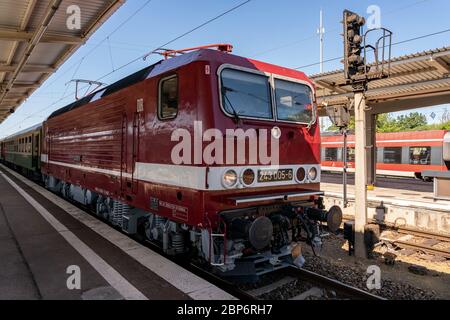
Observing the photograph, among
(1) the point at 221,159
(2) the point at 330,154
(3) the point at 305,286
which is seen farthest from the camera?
(2) the point at 330,154

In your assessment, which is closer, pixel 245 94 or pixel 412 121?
pixel 245 94

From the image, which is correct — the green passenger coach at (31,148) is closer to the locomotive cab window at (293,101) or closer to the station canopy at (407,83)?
the station canopy at (407,83)

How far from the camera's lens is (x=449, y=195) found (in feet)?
31.7

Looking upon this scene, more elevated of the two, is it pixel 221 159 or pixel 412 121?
pixel 412 121

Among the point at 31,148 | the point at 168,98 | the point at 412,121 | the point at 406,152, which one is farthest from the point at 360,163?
the point at 412,121

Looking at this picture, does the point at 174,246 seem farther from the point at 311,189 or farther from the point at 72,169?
the point at 72,169

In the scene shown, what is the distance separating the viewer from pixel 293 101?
652 cm

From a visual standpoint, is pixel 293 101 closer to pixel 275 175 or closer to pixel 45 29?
pixel 275 175

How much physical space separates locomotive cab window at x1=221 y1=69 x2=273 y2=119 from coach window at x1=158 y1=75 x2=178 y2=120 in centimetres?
85

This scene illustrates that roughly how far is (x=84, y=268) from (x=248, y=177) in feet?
9.61

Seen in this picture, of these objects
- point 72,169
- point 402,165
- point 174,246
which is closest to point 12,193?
point 72,169

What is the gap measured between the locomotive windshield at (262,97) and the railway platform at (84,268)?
262 centimetres

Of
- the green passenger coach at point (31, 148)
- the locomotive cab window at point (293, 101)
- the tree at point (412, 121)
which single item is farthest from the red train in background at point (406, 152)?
the tree at point (412, 121)
